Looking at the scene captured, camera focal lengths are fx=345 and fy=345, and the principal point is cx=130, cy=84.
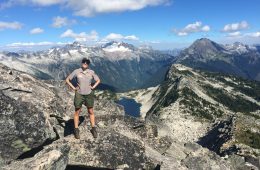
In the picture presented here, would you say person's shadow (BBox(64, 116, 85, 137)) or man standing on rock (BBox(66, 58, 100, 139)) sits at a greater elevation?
man standing on rock (BBox(66, 58, 100, 139))

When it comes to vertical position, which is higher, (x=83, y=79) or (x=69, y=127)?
(x=83, y=79)

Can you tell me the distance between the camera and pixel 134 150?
86.6 feet

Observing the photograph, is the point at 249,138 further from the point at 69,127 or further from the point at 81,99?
the point at 81,99

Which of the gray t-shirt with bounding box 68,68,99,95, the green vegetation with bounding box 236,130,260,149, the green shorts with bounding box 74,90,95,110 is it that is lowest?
the green vegetation with bounding box 236,130,260,149

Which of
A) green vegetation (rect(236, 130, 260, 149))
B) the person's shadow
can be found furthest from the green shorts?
green vegetation (rect(236, 130, 260, 149))

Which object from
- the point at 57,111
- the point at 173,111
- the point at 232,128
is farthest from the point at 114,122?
the point at 173,111

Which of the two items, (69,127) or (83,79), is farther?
(69,127)

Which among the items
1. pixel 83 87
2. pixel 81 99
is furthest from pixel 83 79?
pixel 81 99

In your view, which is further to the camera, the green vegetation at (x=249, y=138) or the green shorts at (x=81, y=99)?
the green vegetation at (x=249, y=138)

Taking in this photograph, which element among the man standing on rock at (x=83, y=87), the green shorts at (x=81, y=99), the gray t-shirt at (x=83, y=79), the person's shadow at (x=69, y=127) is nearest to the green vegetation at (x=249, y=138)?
the person's shadow at (x=69, y=127)

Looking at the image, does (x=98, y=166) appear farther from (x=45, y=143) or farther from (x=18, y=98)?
(x=18, y=98)

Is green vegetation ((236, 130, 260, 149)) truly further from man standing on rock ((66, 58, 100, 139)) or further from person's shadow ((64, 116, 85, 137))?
man standing on rock ((66, 58, 100, 139))

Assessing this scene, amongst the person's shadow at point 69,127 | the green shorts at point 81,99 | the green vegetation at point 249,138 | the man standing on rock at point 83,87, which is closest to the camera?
the man standing on rock at point 83,87

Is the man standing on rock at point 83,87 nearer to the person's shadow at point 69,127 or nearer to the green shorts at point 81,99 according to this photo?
the green shorts at point 81,99
